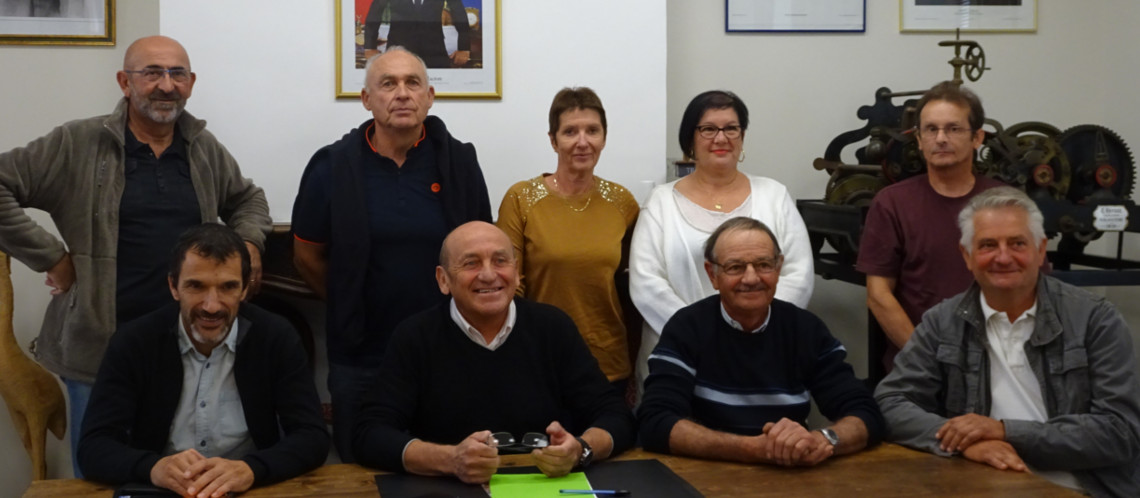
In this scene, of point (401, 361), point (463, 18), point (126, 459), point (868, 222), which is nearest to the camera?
point (126, 459)

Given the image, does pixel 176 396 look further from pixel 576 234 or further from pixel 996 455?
pixel 996 455

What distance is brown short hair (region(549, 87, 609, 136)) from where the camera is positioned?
288cm

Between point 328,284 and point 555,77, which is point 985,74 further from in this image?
point 328,284

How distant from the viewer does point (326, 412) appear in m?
3.65

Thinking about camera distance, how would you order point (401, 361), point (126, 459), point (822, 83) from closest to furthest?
point (126, 459) → point (401, 361) → point (822, 83)

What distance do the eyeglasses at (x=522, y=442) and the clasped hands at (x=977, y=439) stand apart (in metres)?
0.83

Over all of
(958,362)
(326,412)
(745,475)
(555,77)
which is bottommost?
(326,412)

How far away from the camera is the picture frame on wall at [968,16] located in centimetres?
404

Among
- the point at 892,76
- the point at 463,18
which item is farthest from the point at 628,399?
the point at 892,76

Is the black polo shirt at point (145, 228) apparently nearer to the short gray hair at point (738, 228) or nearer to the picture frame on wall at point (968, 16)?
the short gray hair at point (738, 228)

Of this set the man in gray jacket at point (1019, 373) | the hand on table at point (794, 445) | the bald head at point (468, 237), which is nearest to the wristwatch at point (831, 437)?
the hand on table at point (794, 445)

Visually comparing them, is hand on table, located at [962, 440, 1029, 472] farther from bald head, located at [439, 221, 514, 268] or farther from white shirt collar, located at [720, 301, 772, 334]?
bald head, located at [439, 221, 514, 268]

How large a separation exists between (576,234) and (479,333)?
677 mm

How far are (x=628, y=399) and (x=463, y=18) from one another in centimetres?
144
